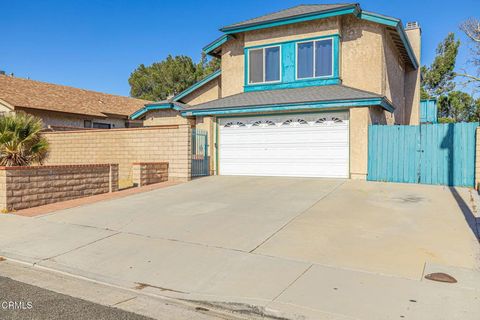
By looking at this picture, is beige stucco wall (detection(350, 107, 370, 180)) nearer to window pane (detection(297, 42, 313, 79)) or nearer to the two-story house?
the two-story house

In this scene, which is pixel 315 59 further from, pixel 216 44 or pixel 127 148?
pixel 127 148

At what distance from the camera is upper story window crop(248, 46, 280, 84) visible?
57.7 ft

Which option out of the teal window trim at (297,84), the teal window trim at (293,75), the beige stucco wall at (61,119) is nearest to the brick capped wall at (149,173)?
the teal window trim at (297,84)

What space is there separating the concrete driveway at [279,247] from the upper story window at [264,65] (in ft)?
25.8

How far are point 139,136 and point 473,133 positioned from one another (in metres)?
12.4

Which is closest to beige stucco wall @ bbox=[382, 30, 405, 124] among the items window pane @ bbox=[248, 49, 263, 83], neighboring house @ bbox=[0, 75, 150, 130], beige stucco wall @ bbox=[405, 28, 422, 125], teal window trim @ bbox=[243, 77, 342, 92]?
beige stucco wall @ bbox=[405, 28, 422, 125]

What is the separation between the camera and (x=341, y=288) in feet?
16.1

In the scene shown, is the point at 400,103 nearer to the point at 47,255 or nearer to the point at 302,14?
the point at 302,14

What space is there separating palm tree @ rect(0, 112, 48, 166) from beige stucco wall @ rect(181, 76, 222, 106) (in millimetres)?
8115

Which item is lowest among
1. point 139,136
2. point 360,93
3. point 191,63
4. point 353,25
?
point 139,136

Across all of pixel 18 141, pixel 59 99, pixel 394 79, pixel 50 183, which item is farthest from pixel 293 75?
pixel 59 99

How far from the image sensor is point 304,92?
15992 mm

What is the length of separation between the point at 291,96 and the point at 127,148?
733 centimetres

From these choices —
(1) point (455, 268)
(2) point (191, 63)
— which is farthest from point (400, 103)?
(2) point (191, 63)
